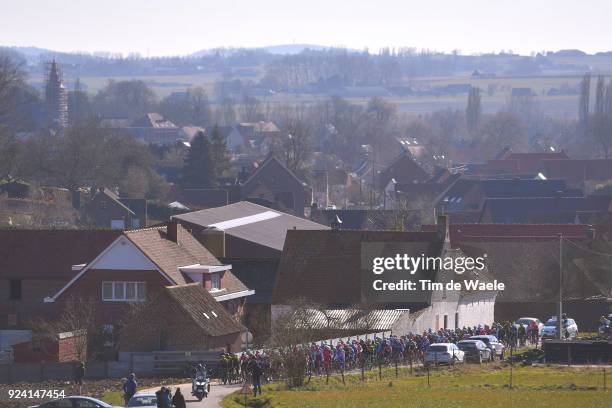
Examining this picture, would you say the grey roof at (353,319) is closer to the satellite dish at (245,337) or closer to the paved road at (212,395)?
the satellite dish at (245,337)

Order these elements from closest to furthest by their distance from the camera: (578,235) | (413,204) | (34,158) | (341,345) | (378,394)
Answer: (378,394) < (341,345) < (578,235) < (34,158) < (413,204)

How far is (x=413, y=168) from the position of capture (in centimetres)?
16775

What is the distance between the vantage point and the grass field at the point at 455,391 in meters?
36.1

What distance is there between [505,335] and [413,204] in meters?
79.3

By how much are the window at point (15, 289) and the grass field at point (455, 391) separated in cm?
1934

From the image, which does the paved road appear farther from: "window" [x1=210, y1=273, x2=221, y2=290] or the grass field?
"window" [x1=210, y1=273, x2=221, y2=290]

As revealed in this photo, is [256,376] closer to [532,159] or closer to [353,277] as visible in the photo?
[353,277]

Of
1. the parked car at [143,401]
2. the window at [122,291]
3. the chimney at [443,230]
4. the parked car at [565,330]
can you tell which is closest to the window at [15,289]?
the window at [122,291]

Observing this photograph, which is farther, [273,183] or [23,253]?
[273,183]

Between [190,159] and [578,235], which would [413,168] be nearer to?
[190,159]

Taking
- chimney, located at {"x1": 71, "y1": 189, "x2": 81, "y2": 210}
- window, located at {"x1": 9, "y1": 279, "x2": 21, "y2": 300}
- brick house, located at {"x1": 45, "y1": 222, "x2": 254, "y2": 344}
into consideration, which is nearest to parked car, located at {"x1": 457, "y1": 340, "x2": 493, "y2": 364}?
brick house, located at {"x1": 45, "y1": 222, "x2": 254, "y2": 344}

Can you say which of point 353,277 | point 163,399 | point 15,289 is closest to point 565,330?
point 353,277

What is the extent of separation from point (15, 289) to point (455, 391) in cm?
2405

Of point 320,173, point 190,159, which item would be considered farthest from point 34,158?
point 320,173
